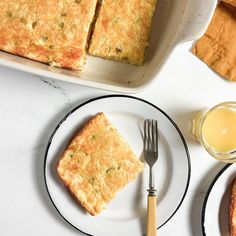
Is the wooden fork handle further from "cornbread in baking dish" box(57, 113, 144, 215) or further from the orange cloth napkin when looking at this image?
the orange cloth napkin

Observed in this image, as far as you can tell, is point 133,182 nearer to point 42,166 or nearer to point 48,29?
point 42,166

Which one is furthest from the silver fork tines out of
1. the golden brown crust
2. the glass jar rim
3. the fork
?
the golden brown crust

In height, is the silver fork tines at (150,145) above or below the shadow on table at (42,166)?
above

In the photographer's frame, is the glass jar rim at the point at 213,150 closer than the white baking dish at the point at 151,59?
No

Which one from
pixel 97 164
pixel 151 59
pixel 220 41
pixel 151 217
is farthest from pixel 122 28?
A: pixel 151 217

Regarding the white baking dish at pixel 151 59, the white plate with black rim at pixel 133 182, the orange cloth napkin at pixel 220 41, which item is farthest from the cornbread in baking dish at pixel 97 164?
the orange cloth napkin at pixel 220 41

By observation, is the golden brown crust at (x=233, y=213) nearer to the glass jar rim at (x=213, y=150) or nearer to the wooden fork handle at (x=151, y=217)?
the glass jar rim at (x=213, y=150)
